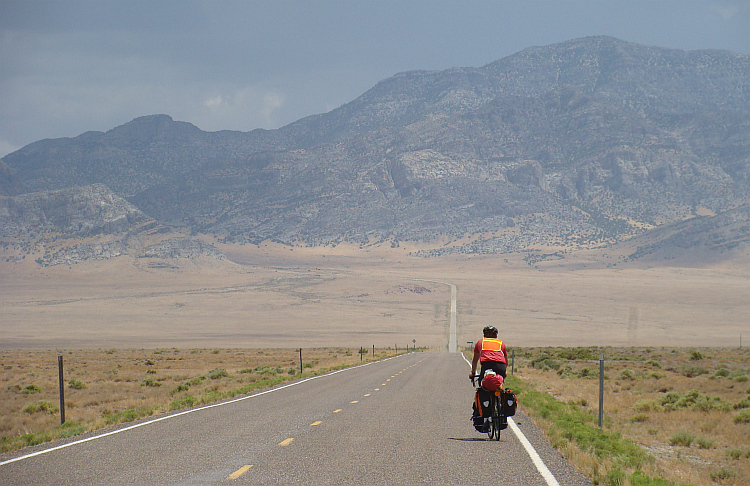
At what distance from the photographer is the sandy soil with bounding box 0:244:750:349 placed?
100375 millimetres

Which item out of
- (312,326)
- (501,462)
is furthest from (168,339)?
(501,462)

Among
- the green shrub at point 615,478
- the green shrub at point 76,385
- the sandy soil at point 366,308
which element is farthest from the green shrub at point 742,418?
the sandy soil at point 366,308

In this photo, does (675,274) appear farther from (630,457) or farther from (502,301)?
(630,457)

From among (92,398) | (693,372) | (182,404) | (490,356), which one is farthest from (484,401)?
(693,372)

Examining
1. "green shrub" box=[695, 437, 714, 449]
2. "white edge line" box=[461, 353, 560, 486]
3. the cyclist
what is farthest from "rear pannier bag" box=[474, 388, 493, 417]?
"green shrub" box=[695, 437, 714, 449]

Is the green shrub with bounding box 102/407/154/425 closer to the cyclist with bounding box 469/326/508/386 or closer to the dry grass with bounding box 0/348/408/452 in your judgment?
the dry grass with bounding box 0/348/408/452

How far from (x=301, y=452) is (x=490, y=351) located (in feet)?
11.6

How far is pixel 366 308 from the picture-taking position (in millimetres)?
147625

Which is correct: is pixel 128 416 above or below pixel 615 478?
below

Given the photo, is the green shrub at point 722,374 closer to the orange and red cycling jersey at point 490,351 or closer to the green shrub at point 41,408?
the orange and red cycling jersey at point 490,351

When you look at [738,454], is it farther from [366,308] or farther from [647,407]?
[366,308]

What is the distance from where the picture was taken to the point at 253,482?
25.1 feet

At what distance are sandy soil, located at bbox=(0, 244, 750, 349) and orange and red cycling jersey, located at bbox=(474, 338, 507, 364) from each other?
78608 millimetres

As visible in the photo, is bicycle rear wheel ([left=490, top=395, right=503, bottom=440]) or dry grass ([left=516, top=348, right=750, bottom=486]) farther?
bicycle rear wheel ([left=490, top=395, right=503, bottom=440])
